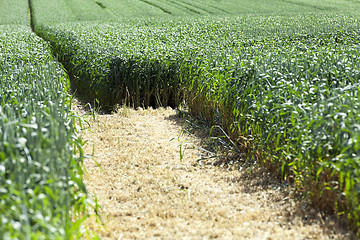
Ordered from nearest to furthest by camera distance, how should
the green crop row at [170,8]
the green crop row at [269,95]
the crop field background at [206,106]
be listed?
the crop field background at [206,106] → the green crop row at [269,95] → the green crop row at [170,8]

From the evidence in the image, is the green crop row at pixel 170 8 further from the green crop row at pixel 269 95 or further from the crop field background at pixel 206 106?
the green crop row at pixel 269 95

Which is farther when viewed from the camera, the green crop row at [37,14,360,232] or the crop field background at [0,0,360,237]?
the green crop row at [37,14,360,232]

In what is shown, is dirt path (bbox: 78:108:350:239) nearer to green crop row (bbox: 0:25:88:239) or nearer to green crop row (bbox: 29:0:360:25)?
green crop row (bbox: 0:25:88:239)

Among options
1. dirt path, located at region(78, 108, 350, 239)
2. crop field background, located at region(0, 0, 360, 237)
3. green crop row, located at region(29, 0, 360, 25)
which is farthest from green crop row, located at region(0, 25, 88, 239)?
green crop row, located at region(29, 0, 360, 25)

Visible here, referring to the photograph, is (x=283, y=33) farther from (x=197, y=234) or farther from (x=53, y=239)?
(x=53, y=239)

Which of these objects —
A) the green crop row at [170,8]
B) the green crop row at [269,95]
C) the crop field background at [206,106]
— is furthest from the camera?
the green crop row at [170,8]

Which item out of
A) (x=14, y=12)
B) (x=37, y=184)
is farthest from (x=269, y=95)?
(x=14, y=12)

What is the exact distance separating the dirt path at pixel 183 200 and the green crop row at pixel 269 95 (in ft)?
0.90

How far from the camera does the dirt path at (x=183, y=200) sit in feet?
10.0

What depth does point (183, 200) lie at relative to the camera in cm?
366

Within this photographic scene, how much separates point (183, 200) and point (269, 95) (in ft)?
4.67

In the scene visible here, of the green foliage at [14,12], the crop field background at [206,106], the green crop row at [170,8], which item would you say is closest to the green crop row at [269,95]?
the crop field background at [206,106]

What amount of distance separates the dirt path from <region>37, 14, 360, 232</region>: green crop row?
27 cm

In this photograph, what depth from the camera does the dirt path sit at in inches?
120
